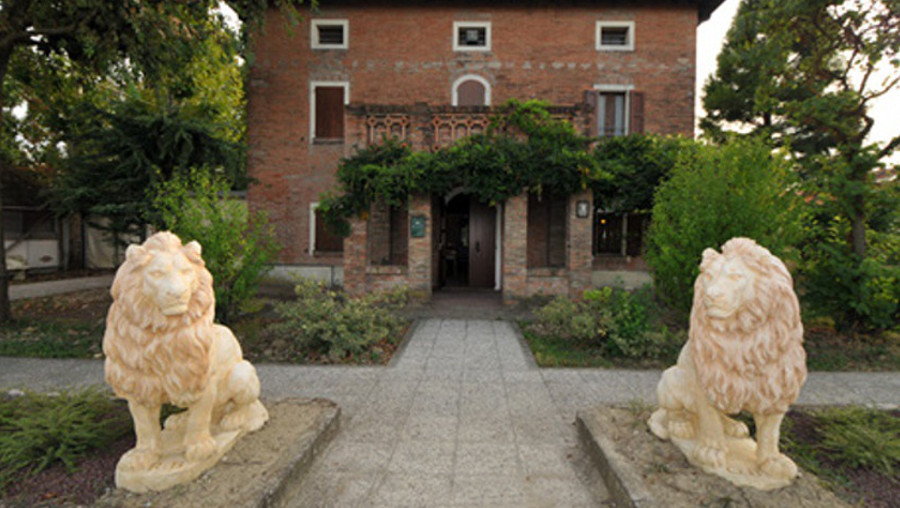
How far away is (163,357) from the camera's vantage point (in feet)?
8.29

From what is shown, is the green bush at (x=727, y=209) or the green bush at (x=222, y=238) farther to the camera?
the green bush at (x=222, y=238)

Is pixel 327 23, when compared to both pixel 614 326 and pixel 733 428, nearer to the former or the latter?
pixel 614 326

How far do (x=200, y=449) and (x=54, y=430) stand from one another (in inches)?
52.6

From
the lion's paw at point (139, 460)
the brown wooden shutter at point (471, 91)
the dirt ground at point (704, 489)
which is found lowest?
the dirt ground at point (704, 489)

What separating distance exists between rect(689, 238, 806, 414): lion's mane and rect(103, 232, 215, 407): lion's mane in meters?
3.13

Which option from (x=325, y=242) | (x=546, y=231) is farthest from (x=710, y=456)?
(x=325, y=242)

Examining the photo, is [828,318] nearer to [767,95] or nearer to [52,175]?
[767,95]

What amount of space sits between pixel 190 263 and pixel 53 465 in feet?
6.17

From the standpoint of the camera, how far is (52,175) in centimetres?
1741

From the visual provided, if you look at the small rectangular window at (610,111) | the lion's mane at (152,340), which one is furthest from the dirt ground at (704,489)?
the small rectangular window at (610,111)

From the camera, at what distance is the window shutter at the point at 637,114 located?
13500mm

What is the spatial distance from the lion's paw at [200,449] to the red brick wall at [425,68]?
38.3 ft

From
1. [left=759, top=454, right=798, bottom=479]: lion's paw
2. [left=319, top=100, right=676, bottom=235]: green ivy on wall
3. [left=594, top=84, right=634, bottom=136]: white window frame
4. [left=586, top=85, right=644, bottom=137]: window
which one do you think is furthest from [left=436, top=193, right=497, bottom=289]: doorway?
[left=759, top=454, right=798, bottom=479]: lion's paw

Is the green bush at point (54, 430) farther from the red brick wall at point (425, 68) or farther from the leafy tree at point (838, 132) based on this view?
the red brick wall at point (425, 68)
